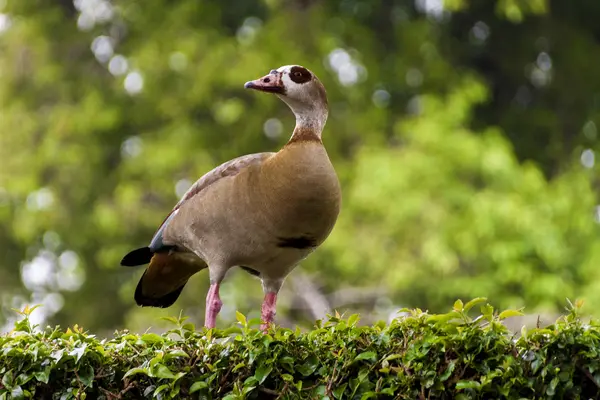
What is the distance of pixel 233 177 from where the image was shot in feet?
18.6

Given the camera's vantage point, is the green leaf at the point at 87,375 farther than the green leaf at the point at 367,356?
Yes

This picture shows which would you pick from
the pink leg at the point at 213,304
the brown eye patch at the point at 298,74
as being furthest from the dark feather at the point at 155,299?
the brown eye patch at the point at 298,74

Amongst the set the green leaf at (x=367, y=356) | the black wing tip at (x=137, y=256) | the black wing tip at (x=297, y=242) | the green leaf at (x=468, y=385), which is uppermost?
the black wing tip at (x=137, y=256)

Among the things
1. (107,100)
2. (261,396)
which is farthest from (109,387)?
(107,100)

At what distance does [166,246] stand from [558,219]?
10.2 meters

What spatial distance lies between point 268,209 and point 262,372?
3.51 ft

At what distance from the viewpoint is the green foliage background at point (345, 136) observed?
14.9m

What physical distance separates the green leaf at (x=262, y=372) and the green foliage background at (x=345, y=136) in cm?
979

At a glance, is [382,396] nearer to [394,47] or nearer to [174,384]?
[174,384]

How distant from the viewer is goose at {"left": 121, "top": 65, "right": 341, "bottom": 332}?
5348 mm

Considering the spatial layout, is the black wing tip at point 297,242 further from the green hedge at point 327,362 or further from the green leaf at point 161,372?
the green leaf at point 161,372

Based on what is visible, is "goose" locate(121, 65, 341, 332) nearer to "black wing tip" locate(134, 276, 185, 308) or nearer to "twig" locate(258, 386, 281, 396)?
"black wing tip" locate(134, 276, 185, 308)

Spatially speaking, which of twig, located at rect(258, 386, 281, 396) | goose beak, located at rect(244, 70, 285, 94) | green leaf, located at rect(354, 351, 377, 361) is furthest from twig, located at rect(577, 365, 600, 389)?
goose beak, located at rect(244, 70, 285, 94)

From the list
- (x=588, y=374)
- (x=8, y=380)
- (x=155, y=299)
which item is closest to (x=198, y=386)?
(x=8, y=380)
